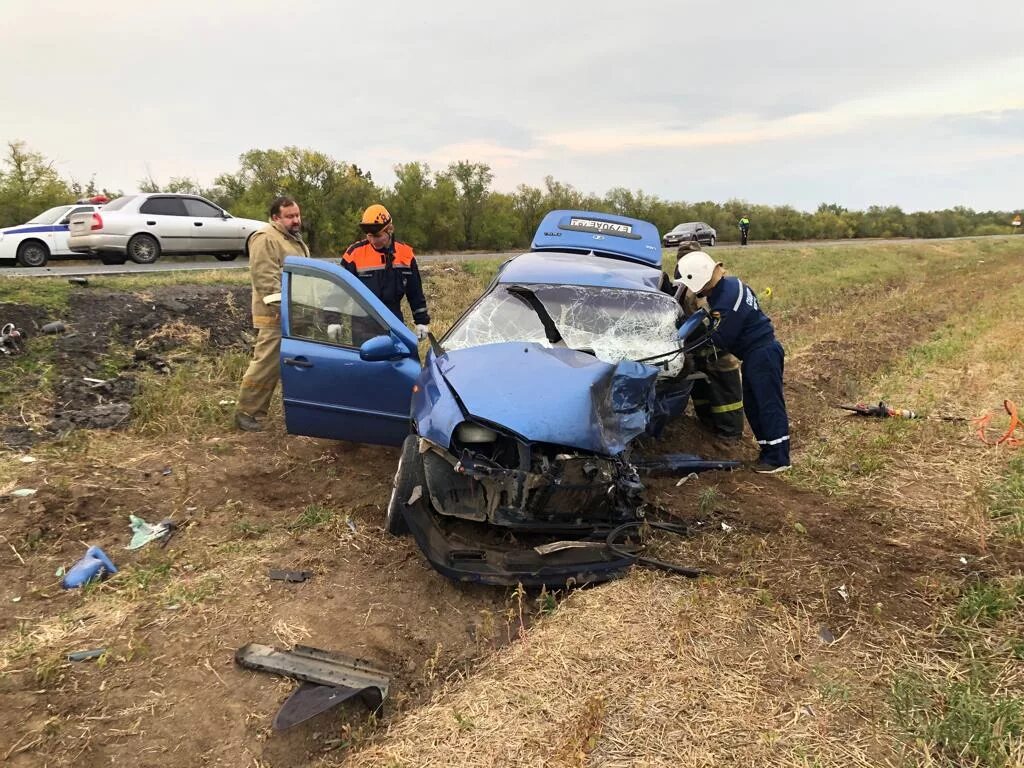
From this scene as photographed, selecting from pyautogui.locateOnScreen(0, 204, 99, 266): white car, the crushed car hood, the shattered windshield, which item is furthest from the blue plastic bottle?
pyautogui.locateOnScreen(0, 204, 99, 266): white car

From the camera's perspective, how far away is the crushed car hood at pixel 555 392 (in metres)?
3.00

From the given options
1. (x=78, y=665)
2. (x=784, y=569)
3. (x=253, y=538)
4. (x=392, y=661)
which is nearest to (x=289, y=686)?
(x=392, y=661)

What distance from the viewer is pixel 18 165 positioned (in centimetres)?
2069

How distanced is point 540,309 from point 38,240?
12.5 meters

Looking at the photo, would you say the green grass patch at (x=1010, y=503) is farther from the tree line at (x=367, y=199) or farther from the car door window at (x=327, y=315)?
the tree line at (x=367, y=199)

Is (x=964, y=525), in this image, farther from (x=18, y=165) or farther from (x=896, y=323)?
(x=18, y=165)

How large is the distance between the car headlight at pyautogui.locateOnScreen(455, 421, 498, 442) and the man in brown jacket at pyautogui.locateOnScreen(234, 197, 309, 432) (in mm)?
2479

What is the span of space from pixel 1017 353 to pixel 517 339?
7137mm

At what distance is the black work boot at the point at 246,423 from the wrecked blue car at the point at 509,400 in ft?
3.74

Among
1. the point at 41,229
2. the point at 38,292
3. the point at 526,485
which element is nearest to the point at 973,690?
the point at 526,485

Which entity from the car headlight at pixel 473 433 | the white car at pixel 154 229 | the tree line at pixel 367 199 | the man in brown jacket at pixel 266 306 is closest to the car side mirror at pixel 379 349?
the car headlight at pixel 473 433

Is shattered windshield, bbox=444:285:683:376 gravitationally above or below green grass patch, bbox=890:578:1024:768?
above

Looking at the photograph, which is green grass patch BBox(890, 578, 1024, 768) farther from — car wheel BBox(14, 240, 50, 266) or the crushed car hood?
car wheel BBox(14, 240, 50, 266)

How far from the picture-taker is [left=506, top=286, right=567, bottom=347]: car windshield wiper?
398cm
